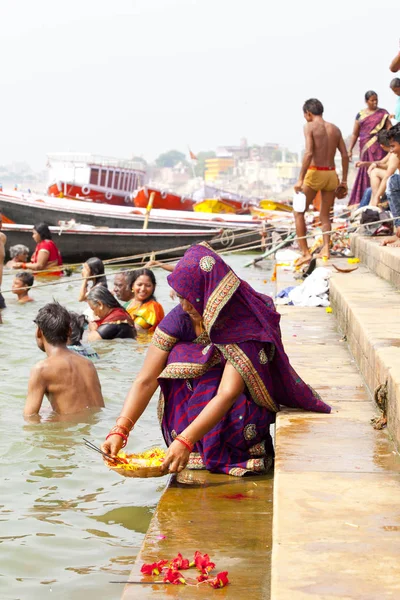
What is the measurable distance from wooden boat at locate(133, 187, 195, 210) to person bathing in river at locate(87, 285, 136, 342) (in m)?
23.9

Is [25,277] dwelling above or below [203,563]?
below

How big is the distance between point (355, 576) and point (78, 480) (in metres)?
2.72

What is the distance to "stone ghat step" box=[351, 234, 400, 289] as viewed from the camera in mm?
6992

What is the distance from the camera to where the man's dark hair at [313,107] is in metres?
9.89

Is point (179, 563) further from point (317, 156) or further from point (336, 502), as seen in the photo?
point (317, 156)

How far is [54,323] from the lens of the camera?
567cm

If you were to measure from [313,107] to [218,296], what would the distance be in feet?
21.4

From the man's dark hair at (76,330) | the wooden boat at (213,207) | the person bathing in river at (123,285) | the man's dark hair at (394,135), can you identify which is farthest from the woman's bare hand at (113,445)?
the wooden boat at (213,207)

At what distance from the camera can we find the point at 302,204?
32.4ft

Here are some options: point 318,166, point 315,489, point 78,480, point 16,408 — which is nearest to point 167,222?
point 318,166

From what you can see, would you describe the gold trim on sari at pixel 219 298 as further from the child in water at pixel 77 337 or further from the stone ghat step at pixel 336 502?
the child in water at pixel 77 337

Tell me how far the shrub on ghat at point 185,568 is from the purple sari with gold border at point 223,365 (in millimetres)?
992

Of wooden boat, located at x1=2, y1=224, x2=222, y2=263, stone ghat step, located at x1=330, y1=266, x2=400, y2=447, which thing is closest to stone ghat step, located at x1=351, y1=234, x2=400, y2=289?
stone ghat step, located at x1=330, y1=266, x2=400, y2=447

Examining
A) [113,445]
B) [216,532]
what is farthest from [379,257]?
[216,532]
